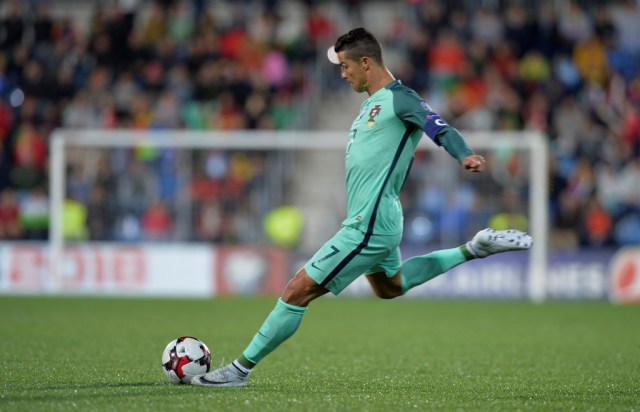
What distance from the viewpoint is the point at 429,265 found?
27.3ft

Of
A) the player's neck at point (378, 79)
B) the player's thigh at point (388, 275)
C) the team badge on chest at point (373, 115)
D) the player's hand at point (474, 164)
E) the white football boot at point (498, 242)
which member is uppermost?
the player's neck at point (378, 79)

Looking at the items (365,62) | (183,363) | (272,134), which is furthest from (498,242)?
(272,134)

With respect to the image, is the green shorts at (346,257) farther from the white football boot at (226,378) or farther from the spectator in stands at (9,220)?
the spectator in stands at (9,220)

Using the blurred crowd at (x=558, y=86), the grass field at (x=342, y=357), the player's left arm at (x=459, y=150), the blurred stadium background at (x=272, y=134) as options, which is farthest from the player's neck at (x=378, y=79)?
the blurred crowd at (x=558, y=86)

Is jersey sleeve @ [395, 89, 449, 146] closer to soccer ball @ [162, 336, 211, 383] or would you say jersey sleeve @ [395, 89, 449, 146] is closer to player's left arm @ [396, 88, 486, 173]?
player's left arm @ [396, 88, 486, 173]

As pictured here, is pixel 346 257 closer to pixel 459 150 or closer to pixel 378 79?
pixel 459 150

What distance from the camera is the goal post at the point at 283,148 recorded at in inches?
775

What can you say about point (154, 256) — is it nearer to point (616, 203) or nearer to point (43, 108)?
point (43, 108)

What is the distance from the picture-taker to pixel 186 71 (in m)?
22.7

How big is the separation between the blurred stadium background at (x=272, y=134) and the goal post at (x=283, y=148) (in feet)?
0.19

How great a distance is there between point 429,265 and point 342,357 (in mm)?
2353

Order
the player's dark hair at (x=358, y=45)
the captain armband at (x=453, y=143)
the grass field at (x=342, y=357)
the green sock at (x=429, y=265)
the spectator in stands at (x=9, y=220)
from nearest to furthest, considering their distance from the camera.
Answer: the captain armband at (x=453, y=143)
the grass field at (x=342, y=357)
the player's dark hair at (x=358, y=45)
the green sock at (x=429, y=265)
the spectator in stands at (x=9, y=220)

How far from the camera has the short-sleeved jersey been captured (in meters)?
7.58

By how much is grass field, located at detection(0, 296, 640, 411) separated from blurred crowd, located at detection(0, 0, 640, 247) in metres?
2.38
